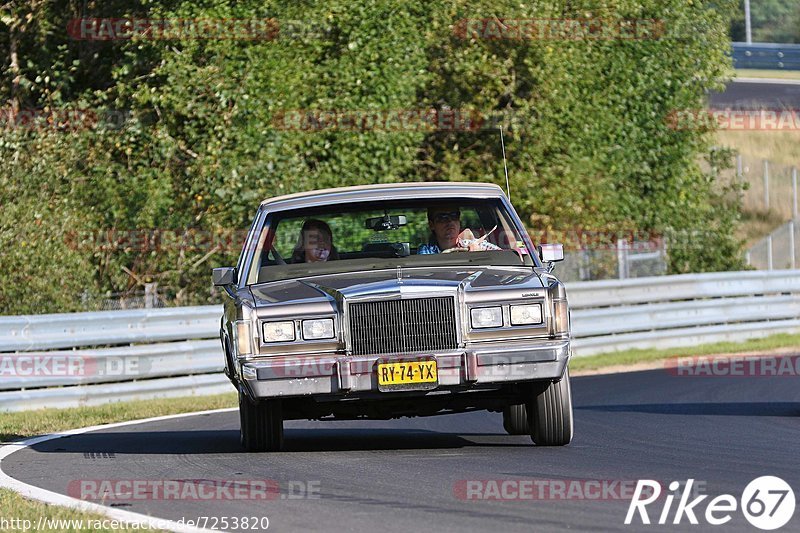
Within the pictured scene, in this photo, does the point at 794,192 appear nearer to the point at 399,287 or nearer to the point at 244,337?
the point at 399,287

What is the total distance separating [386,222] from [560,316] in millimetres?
1716

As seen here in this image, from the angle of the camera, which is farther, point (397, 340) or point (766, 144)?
point (766, 144)

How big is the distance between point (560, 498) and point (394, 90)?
1757 cm

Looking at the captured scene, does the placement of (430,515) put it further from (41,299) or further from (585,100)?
(585,100)

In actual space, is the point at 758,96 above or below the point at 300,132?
below

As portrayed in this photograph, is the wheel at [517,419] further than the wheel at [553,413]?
Yes

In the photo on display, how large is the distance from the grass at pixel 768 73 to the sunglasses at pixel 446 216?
4978 cm

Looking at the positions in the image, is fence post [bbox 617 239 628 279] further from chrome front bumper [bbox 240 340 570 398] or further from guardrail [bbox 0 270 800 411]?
chrome front bumper [bbox 240 340 570 398]

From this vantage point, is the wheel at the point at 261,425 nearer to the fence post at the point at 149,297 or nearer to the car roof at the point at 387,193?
the car roof at the point at 387,193

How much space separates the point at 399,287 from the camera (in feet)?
28.3

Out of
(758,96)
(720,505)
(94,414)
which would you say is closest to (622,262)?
(94,414)

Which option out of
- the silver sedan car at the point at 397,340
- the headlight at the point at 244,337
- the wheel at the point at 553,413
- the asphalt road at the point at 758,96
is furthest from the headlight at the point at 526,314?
the asphalt road at the point at 758,96

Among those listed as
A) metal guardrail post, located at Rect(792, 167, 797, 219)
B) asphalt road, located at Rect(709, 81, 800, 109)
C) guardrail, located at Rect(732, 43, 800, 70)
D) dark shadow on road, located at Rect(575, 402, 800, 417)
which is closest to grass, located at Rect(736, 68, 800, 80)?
guardrail, located at Rect(732, 43, 800, 70)

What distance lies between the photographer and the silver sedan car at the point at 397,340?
8.49 meters
